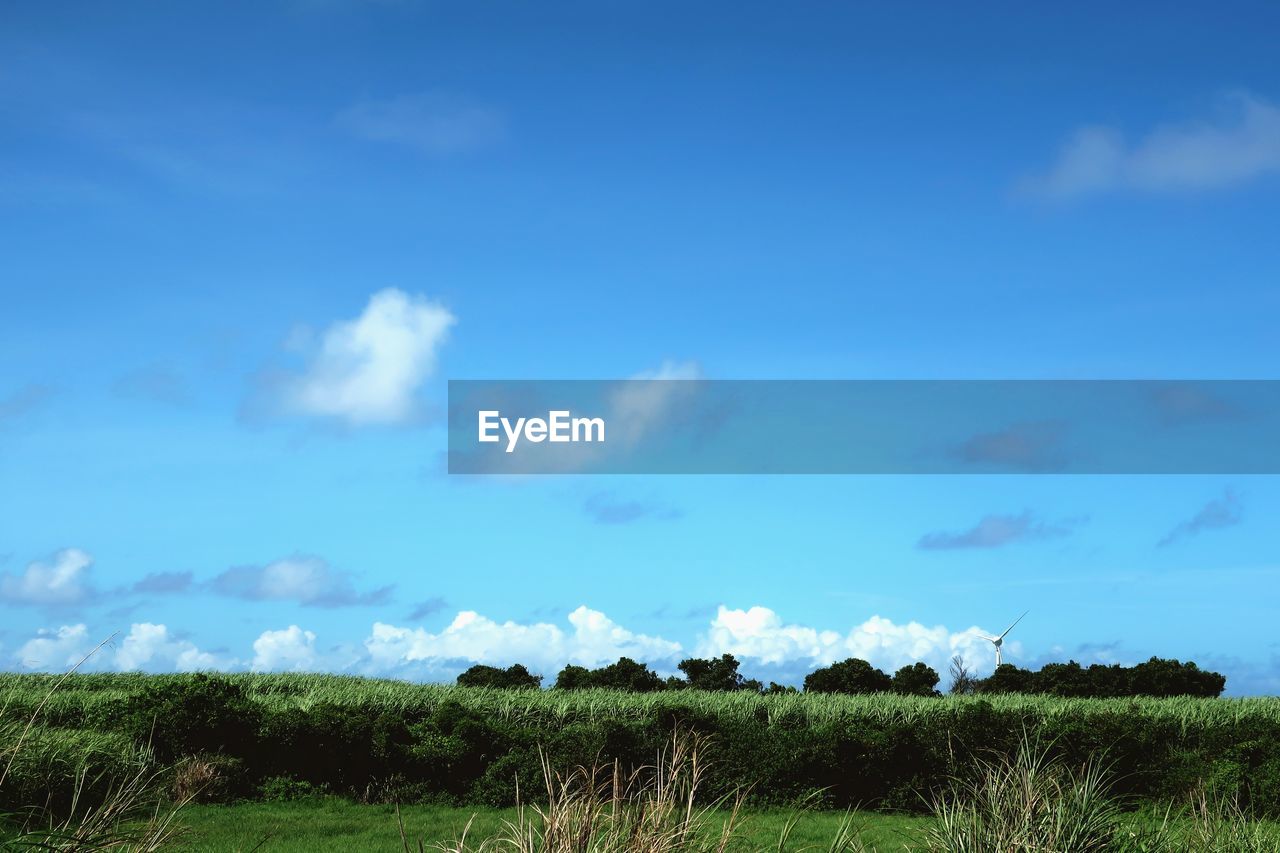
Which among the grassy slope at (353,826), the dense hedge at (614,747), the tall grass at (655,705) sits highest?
the tall grass at (655,705)

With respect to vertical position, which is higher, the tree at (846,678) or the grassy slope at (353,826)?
the tree at (846,678)

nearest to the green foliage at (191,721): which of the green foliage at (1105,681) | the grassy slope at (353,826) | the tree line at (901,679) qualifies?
the grassy slope at (353,826)

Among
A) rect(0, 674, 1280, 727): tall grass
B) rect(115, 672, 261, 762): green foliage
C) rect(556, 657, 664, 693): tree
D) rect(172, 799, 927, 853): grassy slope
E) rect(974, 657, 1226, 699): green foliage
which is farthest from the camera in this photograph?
rect(974, 657, 1226, 699): green foliage

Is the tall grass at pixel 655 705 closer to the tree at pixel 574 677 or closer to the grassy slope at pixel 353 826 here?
the grassy slope at pixel 353 826

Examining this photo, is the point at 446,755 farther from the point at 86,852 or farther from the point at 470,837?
the point at 86,852

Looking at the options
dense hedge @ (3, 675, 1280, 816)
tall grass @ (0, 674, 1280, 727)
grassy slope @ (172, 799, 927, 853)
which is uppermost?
tall grass @ (0, 674, 1280, 727)

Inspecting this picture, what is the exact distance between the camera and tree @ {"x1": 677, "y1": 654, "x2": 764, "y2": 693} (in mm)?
33125

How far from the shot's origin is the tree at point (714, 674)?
33.1 meters

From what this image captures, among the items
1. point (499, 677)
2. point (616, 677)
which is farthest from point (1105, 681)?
point (499, 677)

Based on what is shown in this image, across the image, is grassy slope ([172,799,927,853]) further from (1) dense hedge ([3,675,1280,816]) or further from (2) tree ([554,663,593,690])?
(2) tree ([554,663,593,690])

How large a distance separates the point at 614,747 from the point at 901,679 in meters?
19.7

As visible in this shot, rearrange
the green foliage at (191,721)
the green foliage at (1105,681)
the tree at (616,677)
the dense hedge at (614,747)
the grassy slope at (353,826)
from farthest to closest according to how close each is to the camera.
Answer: the green foliage at (1105,681) → the tree at (616,677) → the dense hedge at (614,747) → the green foliage at (191,721) → the grassy slope at (353,826)

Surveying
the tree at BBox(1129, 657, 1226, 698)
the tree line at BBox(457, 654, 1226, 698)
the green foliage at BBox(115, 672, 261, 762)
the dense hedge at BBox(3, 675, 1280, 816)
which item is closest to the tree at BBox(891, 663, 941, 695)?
the tree line at BBox(457, 654, 1226, 698)

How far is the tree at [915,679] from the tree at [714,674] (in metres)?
5.49
